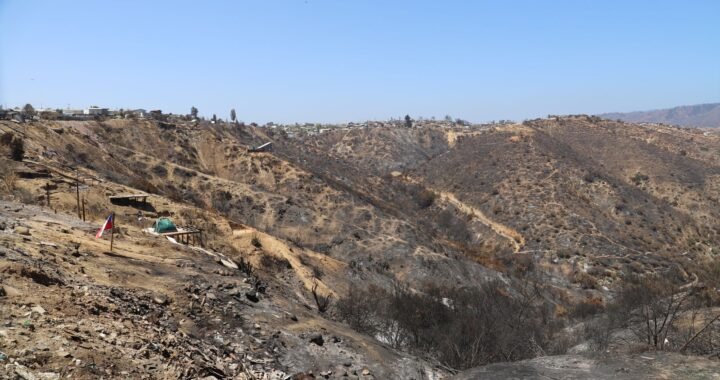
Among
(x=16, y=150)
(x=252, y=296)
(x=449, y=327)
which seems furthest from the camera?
(x=16, y=150)

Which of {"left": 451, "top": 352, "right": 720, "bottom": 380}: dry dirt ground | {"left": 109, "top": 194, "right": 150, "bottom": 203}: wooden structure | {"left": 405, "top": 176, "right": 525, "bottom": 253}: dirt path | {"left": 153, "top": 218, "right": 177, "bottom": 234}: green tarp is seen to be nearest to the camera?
{"left": 451, "top": 352, "right": 720, "bottom": 380}: dry dirt ground

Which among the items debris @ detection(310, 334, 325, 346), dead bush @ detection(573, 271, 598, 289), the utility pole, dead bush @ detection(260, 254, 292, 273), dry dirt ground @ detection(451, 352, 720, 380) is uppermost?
the utility pole

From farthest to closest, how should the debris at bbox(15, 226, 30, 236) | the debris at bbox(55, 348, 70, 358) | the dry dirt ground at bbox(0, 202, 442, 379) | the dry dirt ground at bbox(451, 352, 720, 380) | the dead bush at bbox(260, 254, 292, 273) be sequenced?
1. the dead bush at bbox(260, 254, 292, 273)
2. the debris at bbox(15, 226, 30, 236)
3. the dry dirt ground at bbox(451, 352, 720, 380)
4. the dry dirt ground at bbox(0, 202, 442, 379)
5. the debris at bbox(55, 348, 70, 358)

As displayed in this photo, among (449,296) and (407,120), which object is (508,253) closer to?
(449,296)

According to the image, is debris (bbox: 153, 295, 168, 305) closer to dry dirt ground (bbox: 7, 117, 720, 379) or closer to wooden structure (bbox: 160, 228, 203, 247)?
dry dirt ground (bbox: 7, 117, 720, 379)

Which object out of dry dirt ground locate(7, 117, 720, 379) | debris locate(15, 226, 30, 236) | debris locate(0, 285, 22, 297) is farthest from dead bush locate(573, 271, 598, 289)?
debris locate(0, 285, 22, 297)

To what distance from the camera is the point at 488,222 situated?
5662 cm

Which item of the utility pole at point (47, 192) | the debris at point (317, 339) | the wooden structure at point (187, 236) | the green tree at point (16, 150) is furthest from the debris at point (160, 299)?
the green tree at point (16, 150)

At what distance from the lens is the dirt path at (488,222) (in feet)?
171

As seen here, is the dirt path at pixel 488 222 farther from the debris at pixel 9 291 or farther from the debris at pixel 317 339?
the debris at pixel 9 291

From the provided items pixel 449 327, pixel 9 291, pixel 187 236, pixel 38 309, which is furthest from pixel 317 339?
pixel 187 236

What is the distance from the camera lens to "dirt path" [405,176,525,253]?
52.1 meters

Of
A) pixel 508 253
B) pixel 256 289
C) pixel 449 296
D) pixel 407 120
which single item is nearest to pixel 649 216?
pixel 508 253

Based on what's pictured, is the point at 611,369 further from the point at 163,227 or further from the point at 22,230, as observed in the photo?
the point at 163,227
